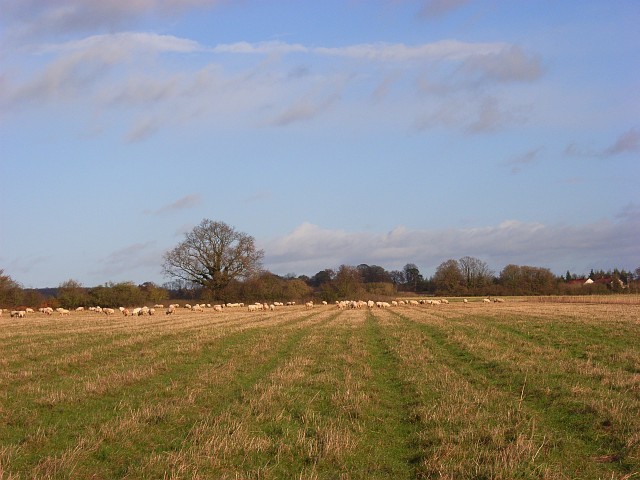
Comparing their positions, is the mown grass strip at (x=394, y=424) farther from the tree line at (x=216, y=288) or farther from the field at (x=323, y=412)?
the tree line at (x=216, y=288)

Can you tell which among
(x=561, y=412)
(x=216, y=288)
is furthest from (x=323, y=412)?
(x=216, y=288)

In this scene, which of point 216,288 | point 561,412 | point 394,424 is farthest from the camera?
point 216,288

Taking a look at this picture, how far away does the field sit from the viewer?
24.9ft

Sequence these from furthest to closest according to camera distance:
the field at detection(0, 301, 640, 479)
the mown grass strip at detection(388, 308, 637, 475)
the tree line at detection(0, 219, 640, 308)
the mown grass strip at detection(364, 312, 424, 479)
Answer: the tree line at detection(0, 219, 640, 308), the mown grass strip at detection(388, 308, 637, 475), the mown grass strip at detection(364, 312, 424, 479), the field at detection(0, 301, 640, 479)

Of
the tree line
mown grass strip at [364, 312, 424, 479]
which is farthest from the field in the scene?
the tree line

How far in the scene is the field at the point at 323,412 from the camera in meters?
7.58

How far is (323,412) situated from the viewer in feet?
35.1

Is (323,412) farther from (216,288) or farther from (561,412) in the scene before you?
(216,288)

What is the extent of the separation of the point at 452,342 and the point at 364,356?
483cm

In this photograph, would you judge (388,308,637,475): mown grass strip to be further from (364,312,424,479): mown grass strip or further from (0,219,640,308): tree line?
(0,219,640,308): tree line

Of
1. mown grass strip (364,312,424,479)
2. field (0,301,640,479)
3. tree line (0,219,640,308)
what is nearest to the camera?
field (0,301,640,479)

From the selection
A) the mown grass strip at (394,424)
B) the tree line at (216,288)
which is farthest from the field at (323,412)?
→ the tree line at (216,288)

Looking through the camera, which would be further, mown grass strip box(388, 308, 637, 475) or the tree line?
the tree line

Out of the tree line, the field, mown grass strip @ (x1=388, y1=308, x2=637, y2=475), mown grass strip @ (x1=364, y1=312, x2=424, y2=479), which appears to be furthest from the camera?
the tree line
